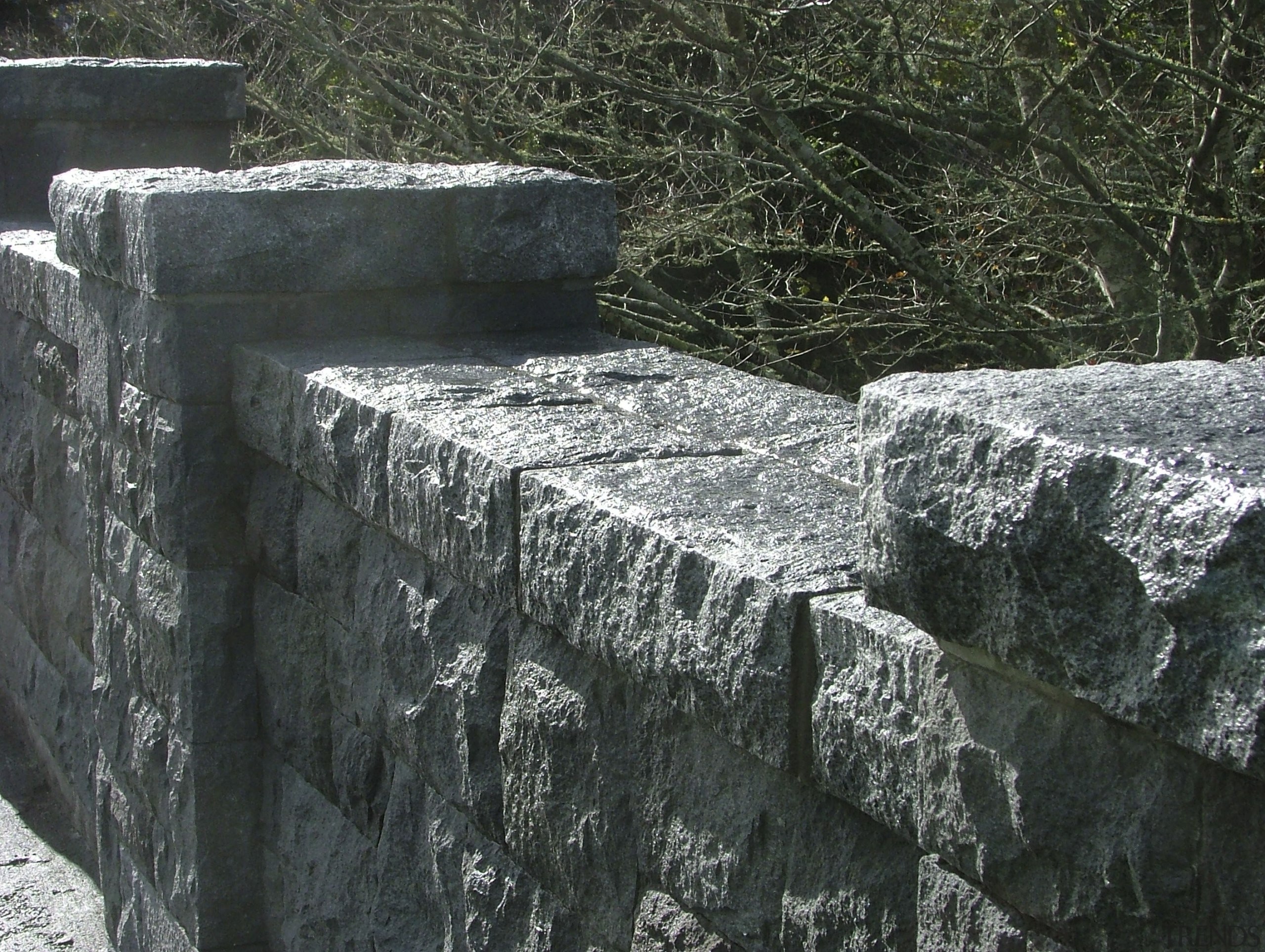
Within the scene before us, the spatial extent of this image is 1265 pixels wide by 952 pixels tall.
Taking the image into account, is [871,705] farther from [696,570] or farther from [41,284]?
[41,284]

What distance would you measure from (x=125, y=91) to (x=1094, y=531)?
Result: 4.75 metres

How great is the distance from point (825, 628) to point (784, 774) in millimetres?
220

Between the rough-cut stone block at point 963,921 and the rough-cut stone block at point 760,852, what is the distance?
0.13ft

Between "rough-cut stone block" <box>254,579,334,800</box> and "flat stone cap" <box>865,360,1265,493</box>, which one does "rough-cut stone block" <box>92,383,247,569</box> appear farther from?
"flat stone cap" <box>865,360,1265,493</box>

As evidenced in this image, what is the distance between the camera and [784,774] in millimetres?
1667

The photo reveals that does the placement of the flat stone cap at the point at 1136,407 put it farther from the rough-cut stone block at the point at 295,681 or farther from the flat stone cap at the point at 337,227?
the flat stone cap at the point at 337,227

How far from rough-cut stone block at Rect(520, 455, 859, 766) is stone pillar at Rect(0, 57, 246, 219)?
11.9 feet

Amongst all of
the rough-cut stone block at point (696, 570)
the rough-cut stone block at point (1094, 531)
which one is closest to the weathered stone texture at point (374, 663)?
the rough-cut stone block at point (696, 570)

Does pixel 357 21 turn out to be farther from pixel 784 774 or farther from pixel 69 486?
pixel 784 774

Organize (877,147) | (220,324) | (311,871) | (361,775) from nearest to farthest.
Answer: (361,775)
(311,871)
(220,324)
(877,147)

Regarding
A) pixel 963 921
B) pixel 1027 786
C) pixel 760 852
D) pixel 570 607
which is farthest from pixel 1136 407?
pixel 570 607

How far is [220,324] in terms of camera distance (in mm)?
3074

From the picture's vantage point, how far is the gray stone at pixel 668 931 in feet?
5.95

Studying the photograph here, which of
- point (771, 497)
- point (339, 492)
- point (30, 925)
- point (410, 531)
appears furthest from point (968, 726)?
point (30, 925)
